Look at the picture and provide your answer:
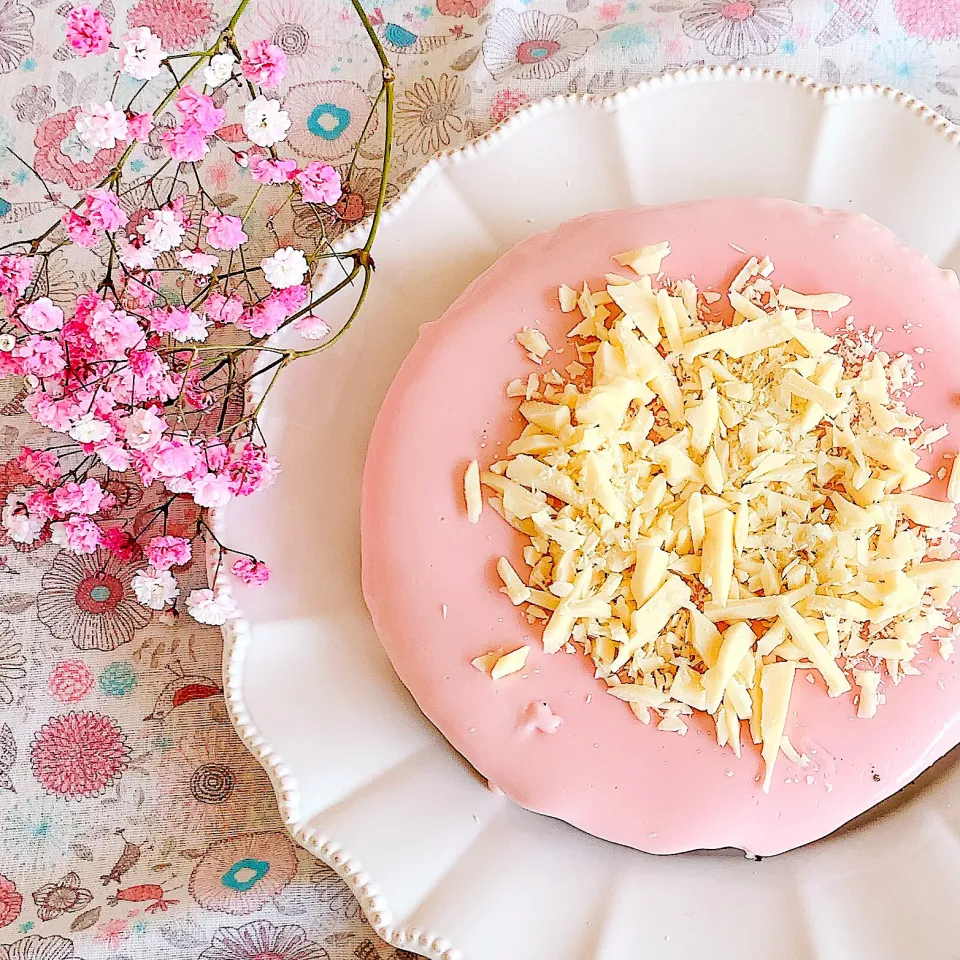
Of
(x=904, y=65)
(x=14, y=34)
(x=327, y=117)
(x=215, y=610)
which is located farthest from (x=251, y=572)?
(x=904, y=65)

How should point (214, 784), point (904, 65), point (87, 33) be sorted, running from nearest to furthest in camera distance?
point (87, 33), point (214, 784), point (904, 65)

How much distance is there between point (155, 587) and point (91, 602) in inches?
5.2

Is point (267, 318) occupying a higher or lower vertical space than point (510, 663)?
higher

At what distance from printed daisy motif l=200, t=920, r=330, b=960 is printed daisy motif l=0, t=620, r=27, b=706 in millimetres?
371

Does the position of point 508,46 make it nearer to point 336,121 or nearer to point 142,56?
point 336,121

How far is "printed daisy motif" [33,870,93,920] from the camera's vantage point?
3.81 ft

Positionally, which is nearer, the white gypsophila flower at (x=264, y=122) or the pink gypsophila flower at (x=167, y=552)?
the white gypsophila flower at (x=264, y=122)

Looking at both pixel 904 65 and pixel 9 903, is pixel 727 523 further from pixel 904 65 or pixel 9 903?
pixel 9 903

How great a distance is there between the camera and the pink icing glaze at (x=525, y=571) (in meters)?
0.97

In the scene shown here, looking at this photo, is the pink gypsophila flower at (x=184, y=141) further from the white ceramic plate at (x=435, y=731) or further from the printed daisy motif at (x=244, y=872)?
the printed daisy motif at (x=244, y=872)

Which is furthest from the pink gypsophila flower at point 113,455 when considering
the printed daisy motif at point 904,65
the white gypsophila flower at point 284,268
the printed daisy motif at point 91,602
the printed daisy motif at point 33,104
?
the printed daisy motif at point 904,65

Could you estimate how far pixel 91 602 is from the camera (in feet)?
4.10

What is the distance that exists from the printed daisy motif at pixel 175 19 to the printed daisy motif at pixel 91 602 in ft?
2.27

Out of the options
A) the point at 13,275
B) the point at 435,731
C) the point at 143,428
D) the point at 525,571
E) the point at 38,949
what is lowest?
the point at 38,949
